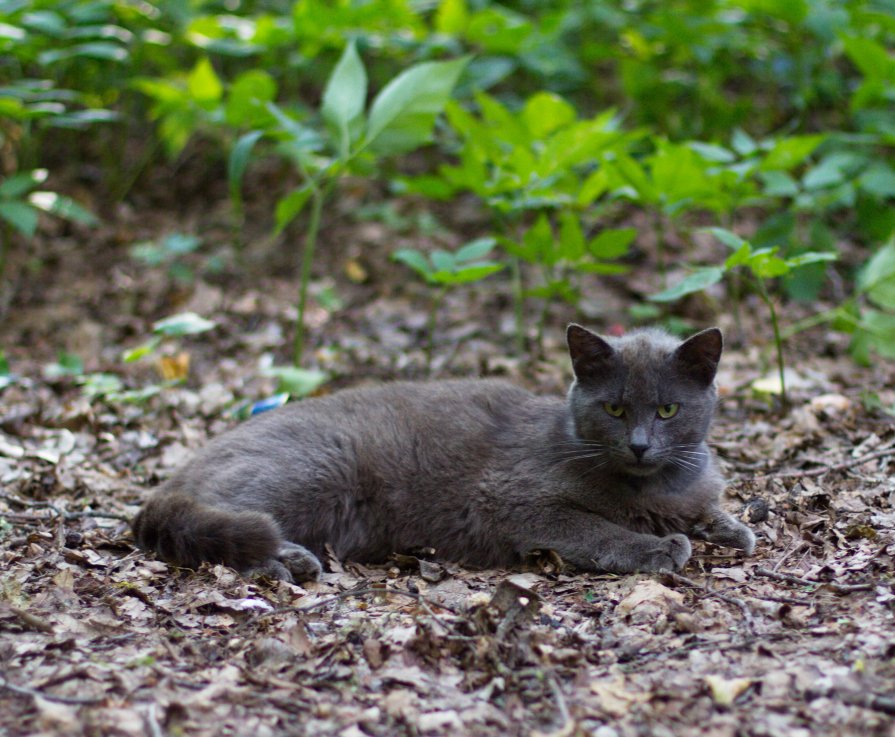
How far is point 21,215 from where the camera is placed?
17.3 feet

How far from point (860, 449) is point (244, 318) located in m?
4.07

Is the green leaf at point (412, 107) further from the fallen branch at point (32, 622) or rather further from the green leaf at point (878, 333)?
the fallen branch at point (32, 622)

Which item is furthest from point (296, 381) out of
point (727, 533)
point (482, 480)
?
point (727, 533)

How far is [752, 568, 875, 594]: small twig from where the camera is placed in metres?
2.98

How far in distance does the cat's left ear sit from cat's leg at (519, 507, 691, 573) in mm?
639

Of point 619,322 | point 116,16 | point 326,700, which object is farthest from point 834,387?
point 116,16

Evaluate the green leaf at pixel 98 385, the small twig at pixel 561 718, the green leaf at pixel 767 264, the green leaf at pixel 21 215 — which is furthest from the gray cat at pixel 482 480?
the green leaf at pixel 21 215

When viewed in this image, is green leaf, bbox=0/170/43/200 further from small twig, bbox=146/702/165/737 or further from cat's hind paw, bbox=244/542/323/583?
small twig, bbox=146/702/165/737

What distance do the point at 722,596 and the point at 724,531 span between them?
1.84 feet

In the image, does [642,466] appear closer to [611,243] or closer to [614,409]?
[614,409]

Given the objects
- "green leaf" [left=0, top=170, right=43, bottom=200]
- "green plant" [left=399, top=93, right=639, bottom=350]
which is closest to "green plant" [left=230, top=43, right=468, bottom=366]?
"green plant" [left=399, top=93, right=639, bottom=350]

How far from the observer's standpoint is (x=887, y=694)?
7.70 feet

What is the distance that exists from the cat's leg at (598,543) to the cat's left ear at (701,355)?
0.64 m

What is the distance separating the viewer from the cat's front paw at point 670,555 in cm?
332
